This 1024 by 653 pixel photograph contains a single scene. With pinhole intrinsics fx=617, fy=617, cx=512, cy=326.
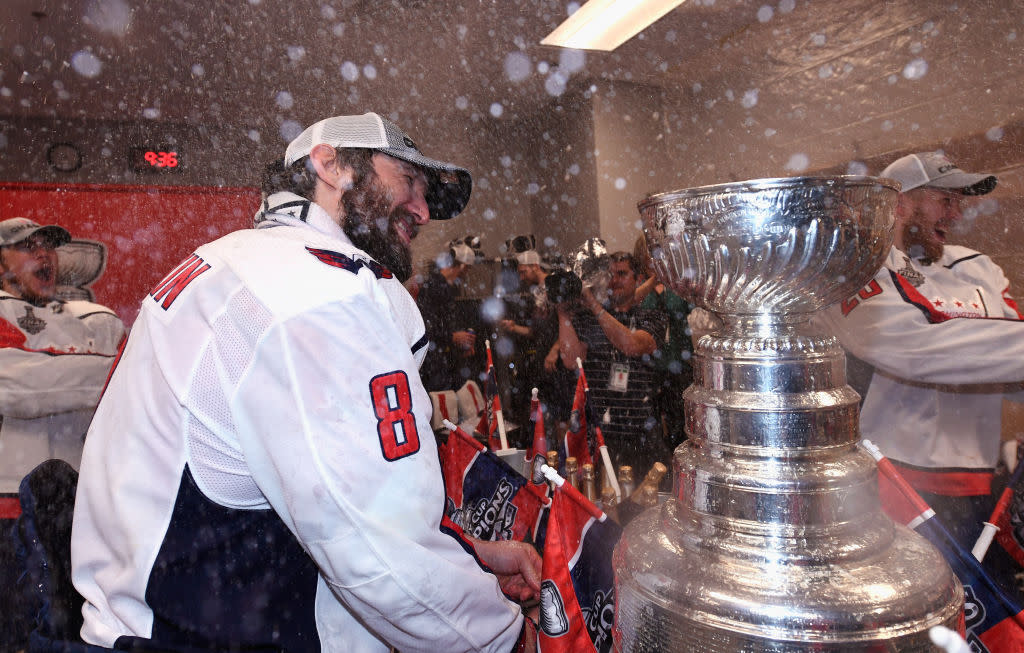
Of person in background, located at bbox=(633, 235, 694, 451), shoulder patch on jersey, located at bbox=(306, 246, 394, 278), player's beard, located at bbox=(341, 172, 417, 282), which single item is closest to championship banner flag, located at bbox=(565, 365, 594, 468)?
person in background, located at bbox=(633, 235, 694, 451)

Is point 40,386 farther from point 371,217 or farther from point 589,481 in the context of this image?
point 589,481

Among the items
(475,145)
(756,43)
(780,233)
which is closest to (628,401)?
(780,233)

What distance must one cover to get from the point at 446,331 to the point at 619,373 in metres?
1.60

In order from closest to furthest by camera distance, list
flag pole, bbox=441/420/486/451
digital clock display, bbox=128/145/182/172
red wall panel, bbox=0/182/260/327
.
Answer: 1. flag pole, bbox=441/420/486/451
2. red wall panel, bbox=0/182/260/327
3. digital clock display, bbox=128/145/182/172

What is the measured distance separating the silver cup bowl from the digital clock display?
6149 millimetres

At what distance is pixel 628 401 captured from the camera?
252cm

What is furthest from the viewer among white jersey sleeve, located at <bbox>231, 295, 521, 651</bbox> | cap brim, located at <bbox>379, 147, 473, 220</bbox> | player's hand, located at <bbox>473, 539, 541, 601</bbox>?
cap brim, located at <bbox>379, 147, 473, 220</bbox>

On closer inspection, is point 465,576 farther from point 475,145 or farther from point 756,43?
point 475,145

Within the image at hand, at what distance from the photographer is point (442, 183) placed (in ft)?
4.82

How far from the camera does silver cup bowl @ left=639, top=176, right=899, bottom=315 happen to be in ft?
1.41

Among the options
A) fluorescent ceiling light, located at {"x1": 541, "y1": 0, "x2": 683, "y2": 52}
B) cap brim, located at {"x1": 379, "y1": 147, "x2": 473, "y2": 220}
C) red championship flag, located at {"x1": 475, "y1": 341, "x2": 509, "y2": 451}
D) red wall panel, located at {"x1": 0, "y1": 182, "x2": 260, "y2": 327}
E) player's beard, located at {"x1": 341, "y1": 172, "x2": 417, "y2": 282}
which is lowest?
red championship flag, located at {"x1": 475, "y1": 341, "x2": 509, "y2": 451}

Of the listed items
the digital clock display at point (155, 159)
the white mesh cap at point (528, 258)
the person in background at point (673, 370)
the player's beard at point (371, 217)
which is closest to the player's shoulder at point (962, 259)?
the person in background at point (673, 370)

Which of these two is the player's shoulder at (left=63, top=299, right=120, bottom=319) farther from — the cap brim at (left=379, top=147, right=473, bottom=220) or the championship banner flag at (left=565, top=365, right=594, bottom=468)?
the championship banner flag at (left=565, top=365, right=594, bottom=468)

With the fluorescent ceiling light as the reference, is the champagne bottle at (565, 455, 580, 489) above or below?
below
